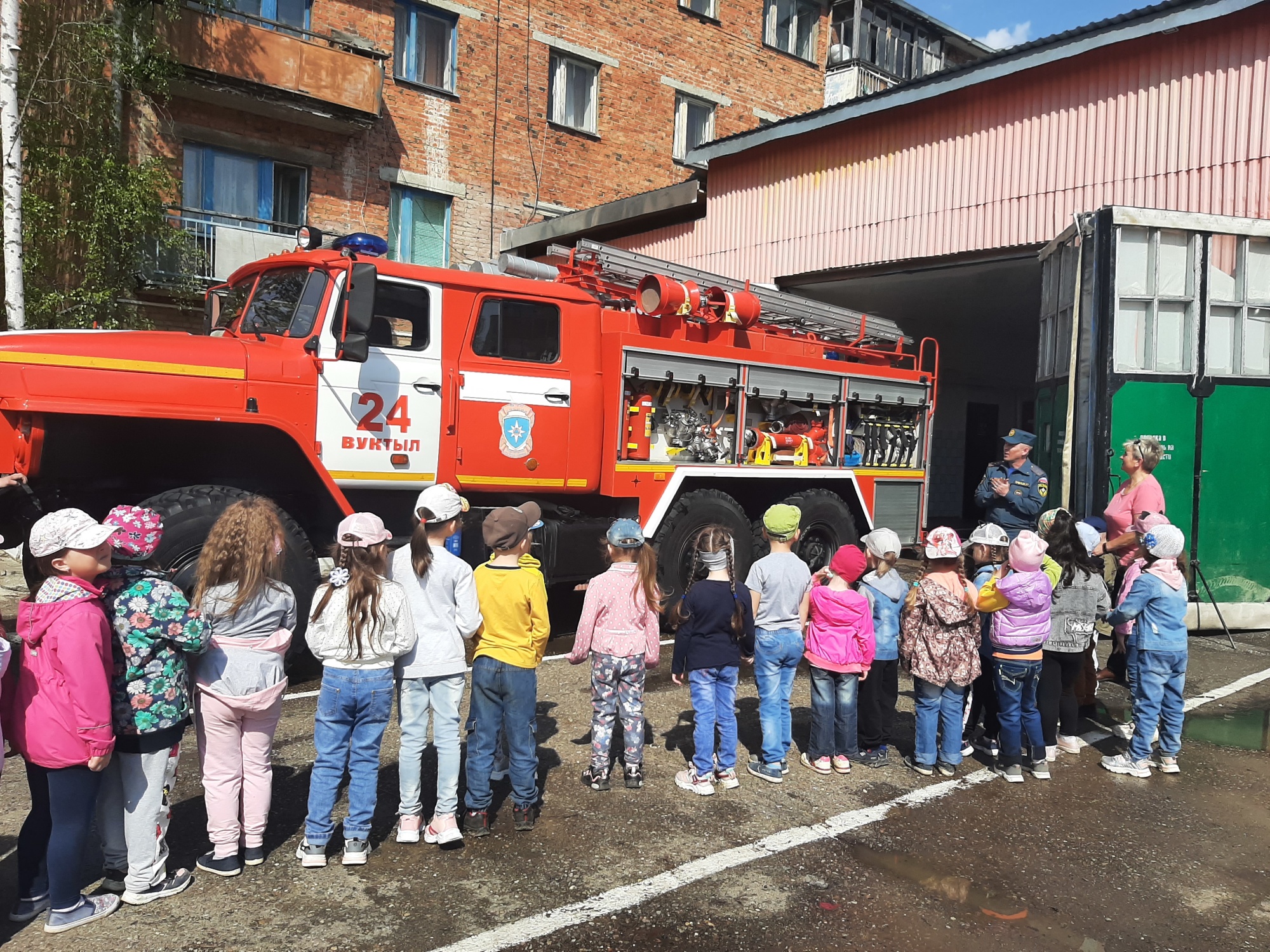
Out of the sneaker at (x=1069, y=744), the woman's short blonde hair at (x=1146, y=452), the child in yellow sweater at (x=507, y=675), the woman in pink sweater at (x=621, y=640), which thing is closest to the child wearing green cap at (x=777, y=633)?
the woman in pink sweater at (x=621, y=640)

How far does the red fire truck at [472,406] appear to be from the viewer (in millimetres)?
5520

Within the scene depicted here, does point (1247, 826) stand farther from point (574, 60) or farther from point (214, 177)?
point (574, 60)

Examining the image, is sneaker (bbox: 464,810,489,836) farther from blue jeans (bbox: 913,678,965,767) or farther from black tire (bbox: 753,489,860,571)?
black tire (bbox: 753,489,860,571)

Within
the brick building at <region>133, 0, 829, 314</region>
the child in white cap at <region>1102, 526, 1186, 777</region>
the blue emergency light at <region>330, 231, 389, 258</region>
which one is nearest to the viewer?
the child in white cap at <region>1102, 526, 1186, 777</region>

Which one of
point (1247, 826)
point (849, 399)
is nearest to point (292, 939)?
point (1247, 826)

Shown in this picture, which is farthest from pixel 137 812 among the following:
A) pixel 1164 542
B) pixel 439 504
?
pixel 1164 542

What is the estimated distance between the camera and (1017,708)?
490 cm

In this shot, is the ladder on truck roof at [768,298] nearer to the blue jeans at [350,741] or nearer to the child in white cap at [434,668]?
the child in white cap at [434,668]

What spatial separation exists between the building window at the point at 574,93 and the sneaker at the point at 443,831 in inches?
696

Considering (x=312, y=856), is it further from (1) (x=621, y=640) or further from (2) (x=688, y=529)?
(2) (x=688, y=529)

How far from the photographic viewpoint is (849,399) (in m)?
9.23

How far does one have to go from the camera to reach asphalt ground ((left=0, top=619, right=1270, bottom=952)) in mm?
3227

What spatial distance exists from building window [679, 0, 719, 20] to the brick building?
0.11 ft

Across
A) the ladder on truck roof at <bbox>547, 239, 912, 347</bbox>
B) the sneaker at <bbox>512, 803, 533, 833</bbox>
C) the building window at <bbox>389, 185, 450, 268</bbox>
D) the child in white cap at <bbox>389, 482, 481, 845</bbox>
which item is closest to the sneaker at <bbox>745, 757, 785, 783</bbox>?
the sneaker at <bbox>512, 803, 533, 833</bbox>
